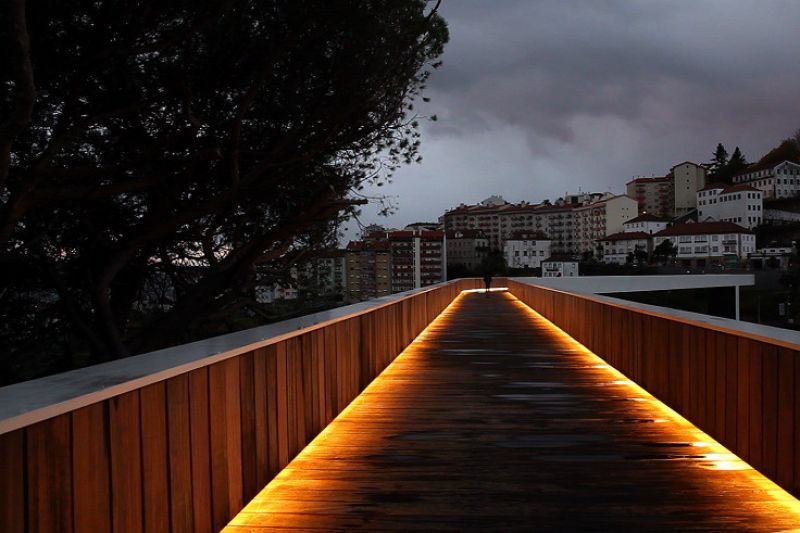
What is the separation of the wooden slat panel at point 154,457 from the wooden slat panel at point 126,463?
0.03m

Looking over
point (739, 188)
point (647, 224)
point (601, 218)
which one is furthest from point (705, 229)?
point (601, 218)

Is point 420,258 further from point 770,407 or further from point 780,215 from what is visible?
point 770,407

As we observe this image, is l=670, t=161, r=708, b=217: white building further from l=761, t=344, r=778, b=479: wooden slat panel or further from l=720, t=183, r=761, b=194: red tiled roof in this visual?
l=761, t=344, r=778, b=479: wooden slat panel

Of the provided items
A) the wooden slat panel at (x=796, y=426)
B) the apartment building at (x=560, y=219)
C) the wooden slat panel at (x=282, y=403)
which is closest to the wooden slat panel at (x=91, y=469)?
the wooden slat panel at (x=282, y=403)

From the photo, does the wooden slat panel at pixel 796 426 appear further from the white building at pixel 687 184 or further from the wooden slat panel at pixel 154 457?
the white building at pixel 687 184

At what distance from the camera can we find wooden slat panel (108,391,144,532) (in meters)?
2.18

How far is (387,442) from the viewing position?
14.8ft

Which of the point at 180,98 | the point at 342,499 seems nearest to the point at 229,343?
the point at 342,499

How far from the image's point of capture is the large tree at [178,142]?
797 cm

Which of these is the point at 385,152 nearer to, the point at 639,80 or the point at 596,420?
the point at 596,420

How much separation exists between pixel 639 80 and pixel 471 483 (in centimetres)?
11081

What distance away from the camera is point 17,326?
10039mm

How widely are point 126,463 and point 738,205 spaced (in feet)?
410

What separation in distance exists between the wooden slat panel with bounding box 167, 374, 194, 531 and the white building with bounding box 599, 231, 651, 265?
11478 centimetres
